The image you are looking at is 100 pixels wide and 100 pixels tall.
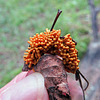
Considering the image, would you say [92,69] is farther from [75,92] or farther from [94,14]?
[75,92]

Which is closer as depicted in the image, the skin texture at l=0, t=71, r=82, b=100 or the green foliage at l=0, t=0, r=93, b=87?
the skin texture at l=0, t=71, r=82, b=100

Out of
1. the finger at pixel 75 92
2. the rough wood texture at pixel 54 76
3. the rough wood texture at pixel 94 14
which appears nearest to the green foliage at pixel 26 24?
the rough wood texture at pixel 94 14

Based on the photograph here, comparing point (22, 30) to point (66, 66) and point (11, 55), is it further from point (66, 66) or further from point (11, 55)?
point (66, 66)

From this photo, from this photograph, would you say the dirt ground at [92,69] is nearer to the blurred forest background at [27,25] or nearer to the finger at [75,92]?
the blurred forest background at [27,25]

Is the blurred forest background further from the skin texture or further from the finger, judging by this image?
the skin texture

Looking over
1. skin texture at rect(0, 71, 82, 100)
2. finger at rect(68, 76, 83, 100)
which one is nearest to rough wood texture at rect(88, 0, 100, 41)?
finger at rect(68, 76, 83, 100)

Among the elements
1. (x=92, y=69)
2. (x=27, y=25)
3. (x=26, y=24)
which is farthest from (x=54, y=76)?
(x=26, y=24)

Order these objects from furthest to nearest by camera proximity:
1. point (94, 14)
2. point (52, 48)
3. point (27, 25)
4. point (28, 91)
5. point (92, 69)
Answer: point (27, 25)
point (94, 14)
point (92, 69)
point (52, 48)
point (28, 91)

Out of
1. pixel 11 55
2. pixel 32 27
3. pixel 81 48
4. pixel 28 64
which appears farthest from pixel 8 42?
pixel 28 64
